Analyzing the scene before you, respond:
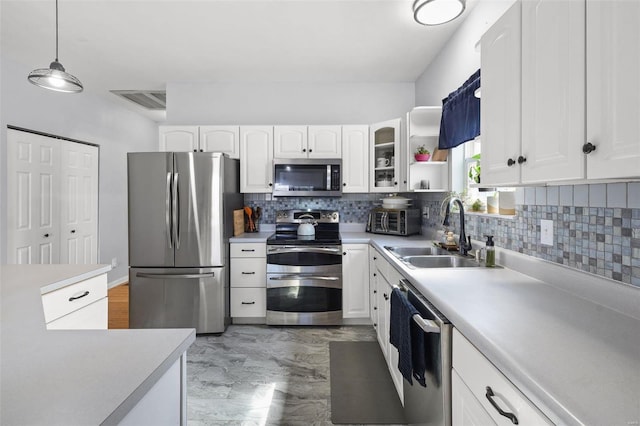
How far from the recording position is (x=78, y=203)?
4.23m

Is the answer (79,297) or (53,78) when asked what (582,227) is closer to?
(79,297)

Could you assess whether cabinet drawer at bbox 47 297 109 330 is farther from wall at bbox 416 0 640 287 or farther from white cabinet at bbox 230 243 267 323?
wall at bbox 416 0 640 287

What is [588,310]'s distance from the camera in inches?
45.3

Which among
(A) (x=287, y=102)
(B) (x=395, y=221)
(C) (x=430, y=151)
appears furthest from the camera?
(A) (x=287, y=102)

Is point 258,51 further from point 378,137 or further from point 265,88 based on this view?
point 378,137

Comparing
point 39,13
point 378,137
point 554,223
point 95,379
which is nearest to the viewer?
point 95,379

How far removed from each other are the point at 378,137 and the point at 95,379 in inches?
128

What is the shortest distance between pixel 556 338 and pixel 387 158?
108 inches

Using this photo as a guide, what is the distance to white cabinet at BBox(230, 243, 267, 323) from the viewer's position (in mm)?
3342

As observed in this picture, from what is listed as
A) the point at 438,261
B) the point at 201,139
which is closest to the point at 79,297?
the point at 438,261

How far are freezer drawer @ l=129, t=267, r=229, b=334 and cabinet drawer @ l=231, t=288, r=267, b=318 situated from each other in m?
0.19

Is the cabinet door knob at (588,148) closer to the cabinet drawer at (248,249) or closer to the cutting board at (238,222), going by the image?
the cabinet drawer at (248,249)

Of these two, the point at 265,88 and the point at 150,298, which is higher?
the point at 265,88

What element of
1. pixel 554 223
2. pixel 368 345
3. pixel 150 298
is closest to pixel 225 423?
pixel 368 345
